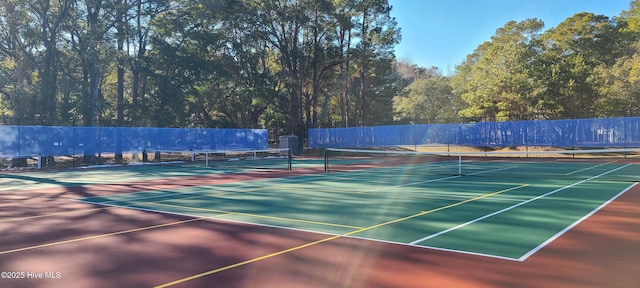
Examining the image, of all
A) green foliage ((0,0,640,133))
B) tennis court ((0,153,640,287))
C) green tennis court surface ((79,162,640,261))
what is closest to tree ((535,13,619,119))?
green foliage ((0,0,640,133))

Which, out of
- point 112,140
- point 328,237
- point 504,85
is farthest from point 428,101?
point 328,237

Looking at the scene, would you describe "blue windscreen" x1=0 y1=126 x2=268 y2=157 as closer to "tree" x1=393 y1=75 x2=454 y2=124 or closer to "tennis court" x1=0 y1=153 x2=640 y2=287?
"tennis court" x1=0 y1=153 x2=640 y2=287

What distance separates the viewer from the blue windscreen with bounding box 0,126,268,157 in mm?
25266

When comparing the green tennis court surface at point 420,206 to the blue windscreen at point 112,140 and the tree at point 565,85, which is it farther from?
the tree at point 565,85

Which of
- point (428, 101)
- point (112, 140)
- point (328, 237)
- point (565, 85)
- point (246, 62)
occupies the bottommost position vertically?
point (328, 237)

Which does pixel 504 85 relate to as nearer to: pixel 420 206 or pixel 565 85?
pixel 565 85

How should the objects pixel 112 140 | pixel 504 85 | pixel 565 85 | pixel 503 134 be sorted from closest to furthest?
pixel 112 140 → pixel 503 134 → pixel 565 85 → pixel 504 85

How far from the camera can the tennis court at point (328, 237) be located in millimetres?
5367

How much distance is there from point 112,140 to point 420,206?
2490 cm

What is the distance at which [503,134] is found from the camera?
110 feet

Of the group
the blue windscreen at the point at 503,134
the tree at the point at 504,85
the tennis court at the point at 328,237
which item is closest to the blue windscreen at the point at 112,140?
the blue windscreen at the point at 503,134

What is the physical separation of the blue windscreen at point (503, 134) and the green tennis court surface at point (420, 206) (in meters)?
14.5

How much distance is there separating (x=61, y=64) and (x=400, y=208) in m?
37.1

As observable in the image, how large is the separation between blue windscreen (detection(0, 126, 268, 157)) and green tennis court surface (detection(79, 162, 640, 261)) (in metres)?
16.3
